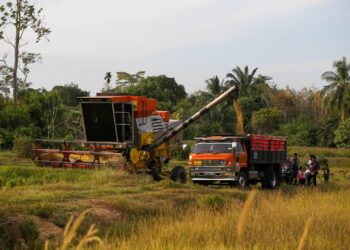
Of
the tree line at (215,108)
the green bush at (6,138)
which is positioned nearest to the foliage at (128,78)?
the tree line at (215,108)

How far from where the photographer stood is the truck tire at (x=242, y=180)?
72.2 ft

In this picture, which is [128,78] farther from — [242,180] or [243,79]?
[242,180]

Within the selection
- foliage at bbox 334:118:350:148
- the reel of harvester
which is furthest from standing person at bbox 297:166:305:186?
foliage at bbox 334:118:350:148

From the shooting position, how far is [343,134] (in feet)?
193

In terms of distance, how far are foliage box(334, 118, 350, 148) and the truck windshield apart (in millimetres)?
39057

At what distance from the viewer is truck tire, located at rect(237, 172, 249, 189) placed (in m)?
22.0

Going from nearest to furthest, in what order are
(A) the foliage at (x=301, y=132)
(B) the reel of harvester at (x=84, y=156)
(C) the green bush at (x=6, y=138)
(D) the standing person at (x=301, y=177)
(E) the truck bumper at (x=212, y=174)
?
(B) the reel of harvester at (x=84, y=156), (E) the truck bumper at (x=212, y=174), (D) the standing person at (x=301, y=177), (C) the green bush at (x=6, y=138), (A) the foliage at (x=301, y=132)

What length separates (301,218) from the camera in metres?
12.4

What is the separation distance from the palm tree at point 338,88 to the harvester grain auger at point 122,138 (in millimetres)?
44272

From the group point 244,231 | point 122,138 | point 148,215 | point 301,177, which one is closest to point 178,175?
point 122,138

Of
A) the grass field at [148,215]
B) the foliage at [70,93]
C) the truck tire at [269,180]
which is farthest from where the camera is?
the foliage at [70,93]

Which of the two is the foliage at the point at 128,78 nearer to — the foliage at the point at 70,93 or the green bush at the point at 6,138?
the foliage at the point at 70,93

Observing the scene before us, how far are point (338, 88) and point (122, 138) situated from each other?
Result: 48.1 metres

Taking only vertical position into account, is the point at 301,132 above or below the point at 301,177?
above
